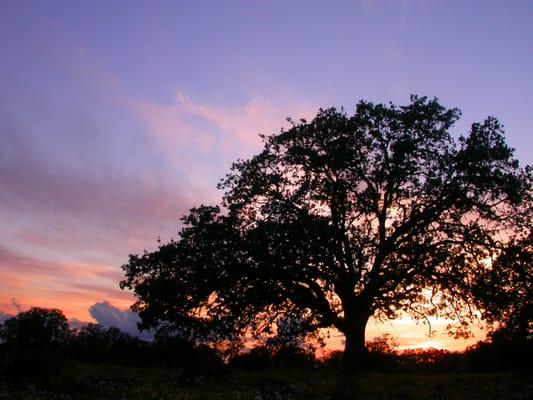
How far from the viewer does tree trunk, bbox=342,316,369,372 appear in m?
29.0

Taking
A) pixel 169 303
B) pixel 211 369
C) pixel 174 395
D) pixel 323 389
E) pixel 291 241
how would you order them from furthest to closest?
1. pixel 169 303
2. pixel 291 241
3. pixel 211 369
4. pixel 323 389
5. pixel 174 395

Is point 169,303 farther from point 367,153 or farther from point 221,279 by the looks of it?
point 367,153

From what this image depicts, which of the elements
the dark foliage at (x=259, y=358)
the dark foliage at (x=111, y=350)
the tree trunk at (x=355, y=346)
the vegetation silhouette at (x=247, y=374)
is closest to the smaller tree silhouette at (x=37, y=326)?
the dark foliage at (x=111, y=350)

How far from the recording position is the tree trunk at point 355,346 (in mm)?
28984

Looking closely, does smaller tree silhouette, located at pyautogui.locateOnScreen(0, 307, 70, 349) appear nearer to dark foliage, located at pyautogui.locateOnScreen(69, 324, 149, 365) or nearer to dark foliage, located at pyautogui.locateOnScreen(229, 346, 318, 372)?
dark foliage, located at pyautogui.locateOnScreen(69, 324, 149, 365)

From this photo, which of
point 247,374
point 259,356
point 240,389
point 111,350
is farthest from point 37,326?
point 240,389

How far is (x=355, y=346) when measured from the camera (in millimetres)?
29484

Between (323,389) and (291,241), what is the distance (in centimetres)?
1037

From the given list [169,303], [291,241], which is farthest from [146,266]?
[291,241]

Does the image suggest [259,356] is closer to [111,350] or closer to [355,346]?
[355,346]

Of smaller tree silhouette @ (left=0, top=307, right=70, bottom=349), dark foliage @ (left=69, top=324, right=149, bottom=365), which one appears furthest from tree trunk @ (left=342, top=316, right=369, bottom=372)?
smaller tree silhouette @ (left=0, top=307, right=70, bottom=349)

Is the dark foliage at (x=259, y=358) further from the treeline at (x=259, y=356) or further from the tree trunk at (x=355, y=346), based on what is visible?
the tree trunk at (x=355, y=346)

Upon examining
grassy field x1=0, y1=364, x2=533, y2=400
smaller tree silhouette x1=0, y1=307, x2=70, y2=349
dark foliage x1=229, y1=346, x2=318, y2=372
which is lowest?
grassy field x1=0, y1=364, x2=533, y2=400

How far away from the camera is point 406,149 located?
1204 inches
